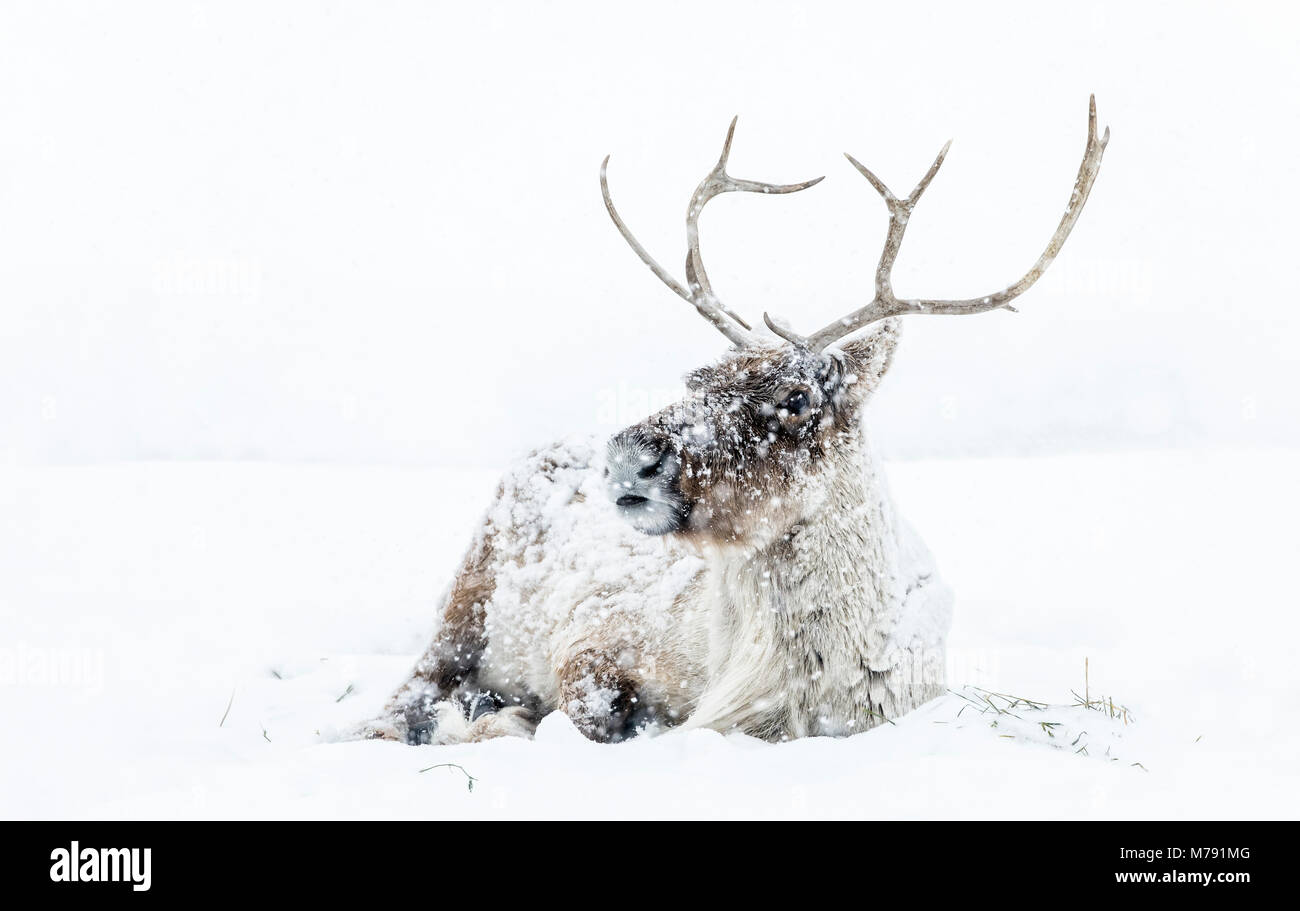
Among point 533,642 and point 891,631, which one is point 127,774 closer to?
point 533,642

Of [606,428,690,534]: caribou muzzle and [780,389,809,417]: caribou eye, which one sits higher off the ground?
[780,389,809,417]: caribou eye

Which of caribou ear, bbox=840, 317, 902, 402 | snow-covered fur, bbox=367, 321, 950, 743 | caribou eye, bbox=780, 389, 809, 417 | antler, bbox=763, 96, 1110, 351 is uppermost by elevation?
antler, bbox=763, 96, 1110, 351

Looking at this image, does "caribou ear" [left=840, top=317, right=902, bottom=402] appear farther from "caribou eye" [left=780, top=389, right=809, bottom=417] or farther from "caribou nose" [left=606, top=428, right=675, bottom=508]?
"caribou nose" [left=606, top=428, right=675, bottom=508]

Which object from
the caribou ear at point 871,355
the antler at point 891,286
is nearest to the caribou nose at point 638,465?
the antler at point 891,286

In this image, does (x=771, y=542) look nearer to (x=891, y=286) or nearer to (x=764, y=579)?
(x=764, y=579)

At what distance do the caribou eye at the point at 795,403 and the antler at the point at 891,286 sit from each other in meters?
0.19

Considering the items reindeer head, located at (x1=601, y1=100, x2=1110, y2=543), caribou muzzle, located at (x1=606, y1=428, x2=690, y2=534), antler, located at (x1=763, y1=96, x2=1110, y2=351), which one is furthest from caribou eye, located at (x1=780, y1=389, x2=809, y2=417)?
caribou muzzle, located at (x1=606, y1=428, x2=690, y2=534)

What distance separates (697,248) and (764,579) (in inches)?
53.1

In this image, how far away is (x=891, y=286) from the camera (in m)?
4.05

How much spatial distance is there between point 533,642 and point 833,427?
2.01 metres

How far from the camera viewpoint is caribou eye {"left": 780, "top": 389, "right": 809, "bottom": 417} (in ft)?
12.8

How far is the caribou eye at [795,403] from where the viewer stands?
391 centimetres

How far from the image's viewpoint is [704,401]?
3.91 m
